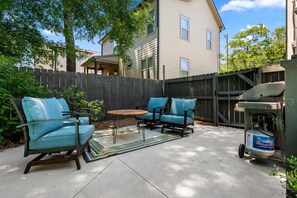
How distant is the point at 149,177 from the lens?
6.31 feet

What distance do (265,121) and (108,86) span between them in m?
4.96

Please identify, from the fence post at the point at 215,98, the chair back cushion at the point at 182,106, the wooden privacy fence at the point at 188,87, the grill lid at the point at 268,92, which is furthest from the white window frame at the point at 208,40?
the grill lid at the point at 268,92

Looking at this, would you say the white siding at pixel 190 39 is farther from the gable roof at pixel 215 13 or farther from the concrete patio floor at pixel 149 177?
the concrete patio floor at pixel 149 177

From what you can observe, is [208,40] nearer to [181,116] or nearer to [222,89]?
[222,89]

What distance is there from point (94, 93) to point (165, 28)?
5.41m

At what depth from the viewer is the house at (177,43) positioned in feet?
26.7

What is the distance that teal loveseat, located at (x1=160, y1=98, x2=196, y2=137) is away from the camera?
394 cm

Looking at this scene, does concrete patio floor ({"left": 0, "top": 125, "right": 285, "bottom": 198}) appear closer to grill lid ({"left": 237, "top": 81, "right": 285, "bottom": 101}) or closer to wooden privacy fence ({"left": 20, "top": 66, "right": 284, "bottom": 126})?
grill lid ({"left": 237, "top": 81, "right": 285, "bottom": 101})

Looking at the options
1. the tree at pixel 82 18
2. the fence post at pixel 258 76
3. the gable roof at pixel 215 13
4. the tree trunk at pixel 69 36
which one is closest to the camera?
the fence post at pixel 258 76

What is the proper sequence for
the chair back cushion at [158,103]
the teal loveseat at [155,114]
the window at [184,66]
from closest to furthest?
the teal loveseat at [155,114] < the chair back cushion at [158,103] < the window at [184,66]

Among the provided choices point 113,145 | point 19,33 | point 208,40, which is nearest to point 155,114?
point 113,145

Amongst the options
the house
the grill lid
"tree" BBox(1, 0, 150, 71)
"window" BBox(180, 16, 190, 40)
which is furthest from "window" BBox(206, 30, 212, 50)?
the grill lid

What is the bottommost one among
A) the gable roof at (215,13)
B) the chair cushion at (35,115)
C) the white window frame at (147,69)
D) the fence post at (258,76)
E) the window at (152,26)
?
the chair cushion at (35,115)

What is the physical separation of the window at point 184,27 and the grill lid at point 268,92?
740 centimetres
